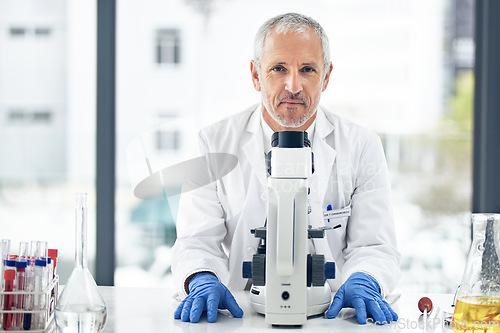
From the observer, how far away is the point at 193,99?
3.39 m

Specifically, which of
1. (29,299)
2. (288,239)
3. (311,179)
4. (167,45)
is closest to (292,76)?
(311,179)

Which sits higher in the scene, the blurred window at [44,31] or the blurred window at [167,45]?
the blurred window at [44,31]

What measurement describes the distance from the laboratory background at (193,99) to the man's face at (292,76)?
1.18 m

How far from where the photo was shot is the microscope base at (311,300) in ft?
4.83

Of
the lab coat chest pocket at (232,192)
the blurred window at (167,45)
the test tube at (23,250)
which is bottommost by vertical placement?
the test tube at (23,250)

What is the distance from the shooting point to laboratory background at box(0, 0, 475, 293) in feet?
11.0

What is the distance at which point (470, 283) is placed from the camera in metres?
1.24

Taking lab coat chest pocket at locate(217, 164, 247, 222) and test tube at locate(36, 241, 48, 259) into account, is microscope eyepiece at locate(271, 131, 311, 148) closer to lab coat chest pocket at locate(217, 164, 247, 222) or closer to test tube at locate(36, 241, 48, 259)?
test tube at locate(36, 241, 48, 259)

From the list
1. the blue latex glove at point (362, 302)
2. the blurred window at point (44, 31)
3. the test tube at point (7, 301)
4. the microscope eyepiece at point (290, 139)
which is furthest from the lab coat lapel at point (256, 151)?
the blurred window at point (44, 31)

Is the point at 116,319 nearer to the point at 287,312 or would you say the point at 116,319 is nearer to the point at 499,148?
the point at 287,312

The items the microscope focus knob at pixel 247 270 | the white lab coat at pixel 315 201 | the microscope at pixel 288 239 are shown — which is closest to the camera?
the microscope at pixel 288 239

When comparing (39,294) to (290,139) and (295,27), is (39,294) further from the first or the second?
(295,27)

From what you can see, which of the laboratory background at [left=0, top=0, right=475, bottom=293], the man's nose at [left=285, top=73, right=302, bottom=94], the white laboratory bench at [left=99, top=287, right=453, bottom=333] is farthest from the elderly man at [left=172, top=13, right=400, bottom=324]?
the laboratory background at [left=0, top=0, right=475, bottom=293]

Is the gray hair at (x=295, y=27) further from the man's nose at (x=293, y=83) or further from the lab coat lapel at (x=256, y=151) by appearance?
the lab coat lapel at (x=256, y=151)
